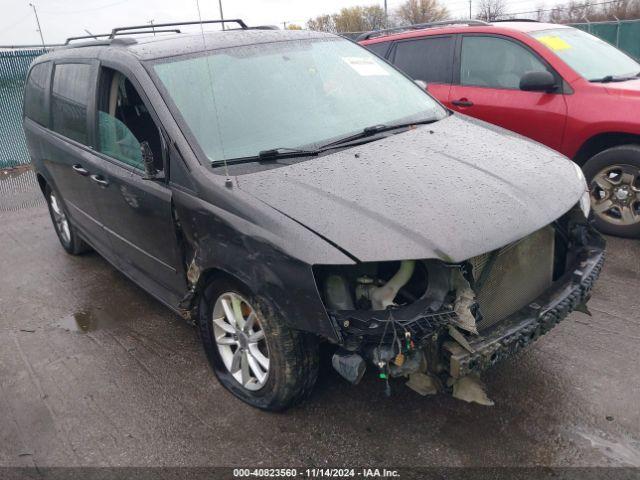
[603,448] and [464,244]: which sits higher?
[464,244]

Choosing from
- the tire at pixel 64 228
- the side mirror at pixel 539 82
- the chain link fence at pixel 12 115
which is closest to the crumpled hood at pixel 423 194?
Result: the side mirror at pixel 539 82

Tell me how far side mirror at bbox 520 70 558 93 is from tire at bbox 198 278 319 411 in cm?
341

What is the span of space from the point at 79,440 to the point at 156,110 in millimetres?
1749

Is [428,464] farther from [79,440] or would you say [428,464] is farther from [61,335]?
[61,335]

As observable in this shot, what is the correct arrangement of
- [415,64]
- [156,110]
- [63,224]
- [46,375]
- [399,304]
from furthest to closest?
1. [415,64]
2. [63,224]
3. [46,375]
4. [156,110]
5. [399,304]

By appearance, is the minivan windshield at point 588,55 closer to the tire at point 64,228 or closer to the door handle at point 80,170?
the door handle at point 80,170

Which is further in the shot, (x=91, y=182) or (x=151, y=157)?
(x=91, y=182)

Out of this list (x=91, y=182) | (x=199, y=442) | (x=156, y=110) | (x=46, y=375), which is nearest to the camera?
(x=199, y=442)

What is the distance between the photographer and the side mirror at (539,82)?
15.5 ft

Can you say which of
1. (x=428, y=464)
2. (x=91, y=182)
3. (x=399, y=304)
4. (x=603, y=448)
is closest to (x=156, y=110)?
(x=91, y=182)

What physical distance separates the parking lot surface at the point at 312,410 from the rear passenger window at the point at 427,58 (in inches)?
113

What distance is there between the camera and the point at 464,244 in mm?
2260

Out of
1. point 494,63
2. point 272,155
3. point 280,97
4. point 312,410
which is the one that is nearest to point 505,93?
point 494,63

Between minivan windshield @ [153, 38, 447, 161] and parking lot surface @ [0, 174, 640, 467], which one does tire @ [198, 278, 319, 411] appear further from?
minivan windshield @ [153, 38, 447, 161]
